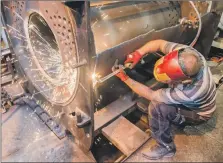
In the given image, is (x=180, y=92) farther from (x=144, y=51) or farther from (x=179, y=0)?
(x=179, y=0)

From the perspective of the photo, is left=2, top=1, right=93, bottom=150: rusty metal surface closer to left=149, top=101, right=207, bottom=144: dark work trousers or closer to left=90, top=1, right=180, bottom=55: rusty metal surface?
left=90, top=1, right=180, bottom=55: rusty metal surface

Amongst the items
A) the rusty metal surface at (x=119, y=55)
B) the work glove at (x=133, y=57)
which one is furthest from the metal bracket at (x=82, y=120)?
the work glove at (x=133, y=57)

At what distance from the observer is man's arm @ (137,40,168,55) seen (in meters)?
2.13

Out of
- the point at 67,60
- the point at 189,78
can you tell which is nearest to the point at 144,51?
the point at 189,78

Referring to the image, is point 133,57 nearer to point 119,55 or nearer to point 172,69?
point 119,55

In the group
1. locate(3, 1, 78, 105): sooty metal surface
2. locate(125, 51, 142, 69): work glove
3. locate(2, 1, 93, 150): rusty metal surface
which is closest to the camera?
locate(2, 1, 93, 150): rusty metal surface

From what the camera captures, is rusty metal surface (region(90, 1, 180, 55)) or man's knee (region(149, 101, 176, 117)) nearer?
rusty metal surface (region(90, 1, 180, 55))

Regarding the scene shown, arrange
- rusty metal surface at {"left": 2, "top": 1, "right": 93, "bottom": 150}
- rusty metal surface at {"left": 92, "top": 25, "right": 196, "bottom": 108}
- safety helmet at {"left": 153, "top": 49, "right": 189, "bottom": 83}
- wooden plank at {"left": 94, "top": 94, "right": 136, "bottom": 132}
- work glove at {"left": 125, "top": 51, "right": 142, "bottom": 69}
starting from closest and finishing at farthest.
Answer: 1. rusty metal surface at {"left": 2, "top": 1, "right": 93, "bottom": 150}
2. safety helmet at {"left": 153, "top": 49, "right": 189, "bottom": 83}
3. rusty metal surface at {"left": 92, "top": 25, "right": 196, "bottom": 108}
4. work glove at {"left": 125, "top": 51, "right": 142, "bottom": 69}
5. wooden plank at {"left": 94, "top": 94, "right": 136, "bottom": 132}

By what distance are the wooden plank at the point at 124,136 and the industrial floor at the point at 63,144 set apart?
8 centimetres

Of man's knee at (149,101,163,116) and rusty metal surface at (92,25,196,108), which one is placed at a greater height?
rusty metal surface at (92,25,196,108)

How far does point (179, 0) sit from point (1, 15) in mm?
2139

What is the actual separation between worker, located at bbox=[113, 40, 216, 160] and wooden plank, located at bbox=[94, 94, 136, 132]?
1.09 ft

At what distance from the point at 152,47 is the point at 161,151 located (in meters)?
1.10

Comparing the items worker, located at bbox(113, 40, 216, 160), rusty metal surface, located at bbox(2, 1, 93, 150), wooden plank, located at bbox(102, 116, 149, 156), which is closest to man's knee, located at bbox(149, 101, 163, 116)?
worker, located at bbox(113, 40, 216, 160)
